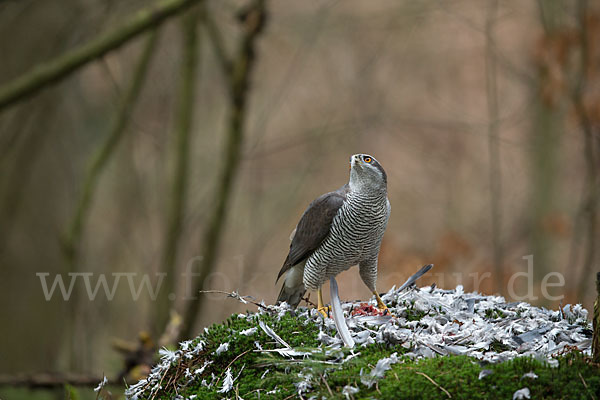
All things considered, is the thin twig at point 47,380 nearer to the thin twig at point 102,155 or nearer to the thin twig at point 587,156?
the thin twig at point 102,155

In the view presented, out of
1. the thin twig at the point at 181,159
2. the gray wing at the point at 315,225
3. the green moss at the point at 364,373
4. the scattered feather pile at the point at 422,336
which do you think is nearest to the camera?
the green moss at the point at 364,373

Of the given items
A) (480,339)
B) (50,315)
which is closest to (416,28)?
(480,339)

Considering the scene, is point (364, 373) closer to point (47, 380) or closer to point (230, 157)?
point (47, 380)

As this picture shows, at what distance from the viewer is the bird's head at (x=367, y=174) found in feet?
10.5

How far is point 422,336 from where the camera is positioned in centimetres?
259

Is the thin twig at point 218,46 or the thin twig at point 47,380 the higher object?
the thin twig at point 218,46

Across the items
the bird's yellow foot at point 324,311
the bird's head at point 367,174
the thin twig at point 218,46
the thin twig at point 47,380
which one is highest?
the thin twig at point 218,46

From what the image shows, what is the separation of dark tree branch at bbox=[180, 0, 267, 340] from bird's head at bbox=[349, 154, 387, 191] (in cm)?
262

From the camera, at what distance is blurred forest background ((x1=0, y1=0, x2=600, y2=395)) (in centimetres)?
605

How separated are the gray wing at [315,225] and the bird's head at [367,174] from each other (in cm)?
21

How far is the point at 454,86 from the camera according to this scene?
10.4 metres

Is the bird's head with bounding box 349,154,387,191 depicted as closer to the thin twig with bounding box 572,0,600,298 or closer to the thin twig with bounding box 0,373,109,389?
the thin twig with bounding box 0,373,109,389

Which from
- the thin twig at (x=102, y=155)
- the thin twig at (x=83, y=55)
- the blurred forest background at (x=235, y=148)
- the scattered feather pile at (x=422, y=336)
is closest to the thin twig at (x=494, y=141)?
the blurred forest background at (x=235, y=148)

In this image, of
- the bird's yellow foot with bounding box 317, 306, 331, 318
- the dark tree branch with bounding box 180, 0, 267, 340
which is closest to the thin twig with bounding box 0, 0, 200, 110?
the dark tree branch with bounding box 180, 0, 267, 340
